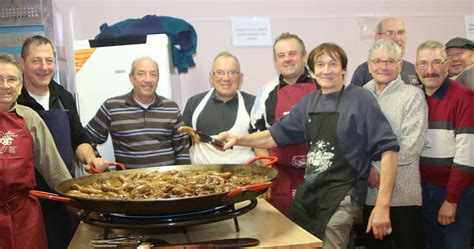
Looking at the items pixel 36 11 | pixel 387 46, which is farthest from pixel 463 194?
pixel 36 11

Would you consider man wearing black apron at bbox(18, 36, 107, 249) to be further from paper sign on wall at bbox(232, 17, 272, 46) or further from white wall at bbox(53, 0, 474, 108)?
paper sign on wall at bbox(232, 17, 272, 46)

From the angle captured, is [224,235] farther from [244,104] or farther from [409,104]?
[244,104]

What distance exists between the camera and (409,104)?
7.47 ft

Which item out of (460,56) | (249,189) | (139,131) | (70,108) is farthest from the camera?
(460,56)

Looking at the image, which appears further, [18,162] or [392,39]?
[392,39]

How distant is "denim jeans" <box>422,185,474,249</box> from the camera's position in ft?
8.01

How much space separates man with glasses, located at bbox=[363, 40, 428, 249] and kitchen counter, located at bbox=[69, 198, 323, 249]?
2.74ft

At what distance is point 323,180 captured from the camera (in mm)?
2033

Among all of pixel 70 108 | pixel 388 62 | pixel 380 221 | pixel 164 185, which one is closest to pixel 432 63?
pixel 388 62

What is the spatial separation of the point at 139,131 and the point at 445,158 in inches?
65.5

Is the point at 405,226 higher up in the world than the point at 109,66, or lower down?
lower down

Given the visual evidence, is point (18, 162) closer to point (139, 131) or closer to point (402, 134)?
point (139, 131)

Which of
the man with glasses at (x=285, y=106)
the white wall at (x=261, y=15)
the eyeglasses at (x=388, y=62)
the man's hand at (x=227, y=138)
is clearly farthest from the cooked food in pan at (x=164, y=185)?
the white wall at (x=261, y=15)

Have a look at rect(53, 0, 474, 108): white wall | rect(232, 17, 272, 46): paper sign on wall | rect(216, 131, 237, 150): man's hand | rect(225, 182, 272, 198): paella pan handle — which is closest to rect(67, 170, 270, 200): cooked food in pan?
rect(225, 182, 272, 198): paella pan handle
